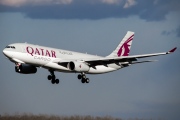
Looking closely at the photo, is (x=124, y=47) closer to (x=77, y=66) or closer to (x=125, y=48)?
(x=125, y=48)

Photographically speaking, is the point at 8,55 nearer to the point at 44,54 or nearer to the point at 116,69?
the point at 44,54

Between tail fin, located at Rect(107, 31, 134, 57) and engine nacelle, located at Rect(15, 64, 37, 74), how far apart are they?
48.4 ft

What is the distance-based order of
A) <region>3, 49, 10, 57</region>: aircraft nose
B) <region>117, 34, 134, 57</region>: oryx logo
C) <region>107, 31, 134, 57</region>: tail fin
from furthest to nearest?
<region>117, 34, 134, 57</region>: oryx logo
<region>107, 31, 134, 57</region>: tail fin
<region>3, 49, 10, 57</region>: aircraft nose

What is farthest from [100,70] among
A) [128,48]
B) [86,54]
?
[128,48]

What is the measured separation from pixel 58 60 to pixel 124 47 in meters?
15.7

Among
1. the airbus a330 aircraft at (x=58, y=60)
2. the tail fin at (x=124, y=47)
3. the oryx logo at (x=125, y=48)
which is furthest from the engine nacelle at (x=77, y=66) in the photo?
the oryx logo at (x=125, y=48)

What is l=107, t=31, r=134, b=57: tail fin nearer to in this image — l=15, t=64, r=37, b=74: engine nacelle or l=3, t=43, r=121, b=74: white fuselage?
l=3, t=43, r=121, b=74: white fuselage

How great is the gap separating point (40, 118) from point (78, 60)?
33.9 feet

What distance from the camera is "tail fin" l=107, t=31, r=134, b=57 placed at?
252 feet

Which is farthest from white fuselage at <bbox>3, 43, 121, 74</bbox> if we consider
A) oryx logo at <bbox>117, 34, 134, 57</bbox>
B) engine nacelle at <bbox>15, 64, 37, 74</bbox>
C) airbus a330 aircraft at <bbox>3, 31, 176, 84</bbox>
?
oryx logo at <bbox>117, 34, 134, 57</bbox>

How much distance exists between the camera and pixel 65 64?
65188mm

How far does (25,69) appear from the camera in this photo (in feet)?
210

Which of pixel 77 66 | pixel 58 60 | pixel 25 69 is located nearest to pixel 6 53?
pixel 25 69

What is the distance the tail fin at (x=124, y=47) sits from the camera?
7669cm
